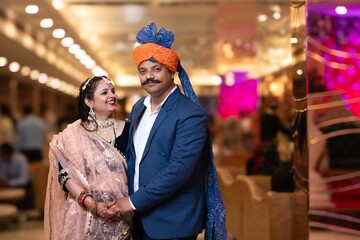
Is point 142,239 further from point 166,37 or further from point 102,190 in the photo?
point 166,37

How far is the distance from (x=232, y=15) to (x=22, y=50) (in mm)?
4531

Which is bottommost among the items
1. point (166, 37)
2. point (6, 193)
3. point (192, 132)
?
point (6, 193)

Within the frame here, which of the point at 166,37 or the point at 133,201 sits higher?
the point at 166,37

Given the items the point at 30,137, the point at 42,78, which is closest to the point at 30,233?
the point at 30,137

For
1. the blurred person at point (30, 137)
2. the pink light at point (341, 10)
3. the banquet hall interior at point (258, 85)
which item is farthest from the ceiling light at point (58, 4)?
the pink light at point (341, 10)

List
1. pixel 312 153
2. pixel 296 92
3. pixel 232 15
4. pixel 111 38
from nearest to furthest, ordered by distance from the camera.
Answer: pixel 296 92
pixel 312 153
pixel 232 15
pixel 111 38

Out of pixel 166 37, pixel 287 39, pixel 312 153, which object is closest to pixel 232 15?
pixel 287 39

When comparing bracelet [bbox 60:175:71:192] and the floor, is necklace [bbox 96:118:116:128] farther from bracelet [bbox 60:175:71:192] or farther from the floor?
the floor

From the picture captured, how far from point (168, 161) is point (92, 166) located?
0.43 meters

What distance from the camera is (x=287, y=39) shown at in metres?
10.7

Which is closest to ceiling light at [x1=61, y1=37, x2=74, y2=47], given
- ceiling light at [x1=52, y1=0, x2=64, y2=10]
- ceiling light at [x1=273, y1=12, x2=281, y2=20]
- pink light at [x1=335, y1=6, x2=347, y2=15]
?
ceiling light at [x1=52, y1=0, x2=64, y2=10]

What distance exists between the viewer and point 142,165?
3.80 meters

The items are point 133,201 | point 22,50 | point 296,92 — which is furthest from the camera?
point 22,50

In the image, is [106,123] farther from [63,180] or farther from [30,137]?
[30,137]
